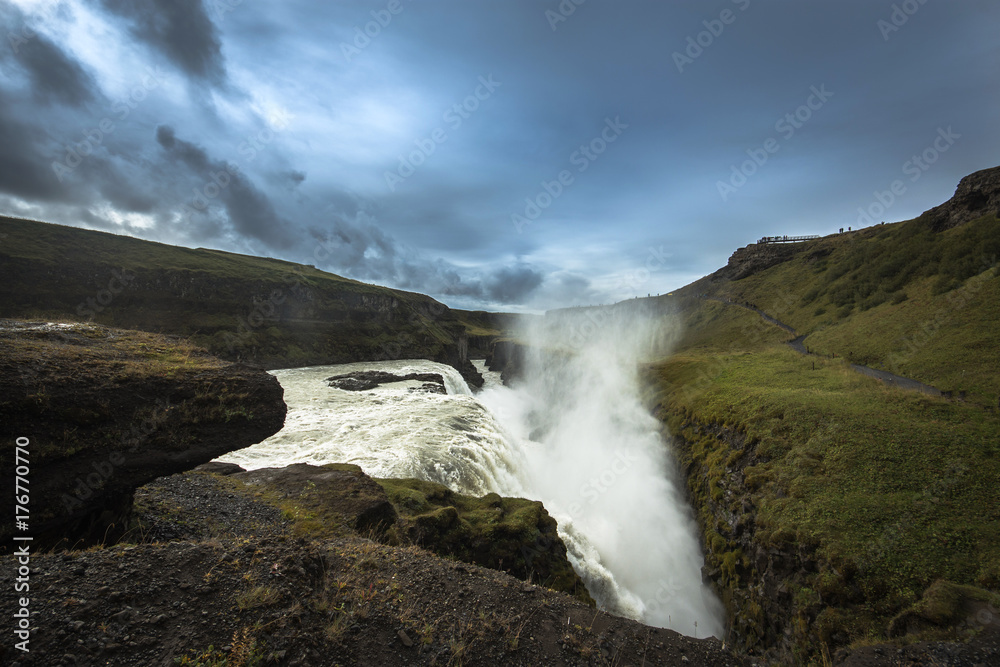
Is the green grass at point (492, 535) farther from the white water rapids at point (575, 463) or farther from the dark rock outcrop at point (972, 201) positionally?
the dark rock outcrop at point (972, 201)

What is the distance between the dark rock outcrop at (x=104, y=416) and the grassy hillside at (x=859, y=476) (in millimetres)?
16894

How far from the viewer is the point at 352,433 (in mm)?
27328

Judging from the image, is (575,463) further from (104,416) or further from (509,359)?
(509,359)

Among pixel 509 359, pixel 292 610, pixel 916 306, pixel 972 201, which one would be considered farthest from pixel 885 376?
pixel 509 359

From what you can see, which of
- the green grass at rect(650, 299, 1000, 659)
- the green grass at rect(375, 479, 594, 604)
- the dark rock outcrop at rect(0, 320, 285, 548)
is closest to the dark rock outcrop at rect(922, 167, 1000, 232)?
the green grass at rect(650, 299, 1000, 659)

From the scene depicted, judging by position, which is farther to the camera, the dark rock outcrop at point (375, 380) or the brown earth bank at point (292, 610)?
the dark rock outcrop at point (375, 380)

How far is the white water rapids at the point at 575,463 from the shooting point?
691 inches

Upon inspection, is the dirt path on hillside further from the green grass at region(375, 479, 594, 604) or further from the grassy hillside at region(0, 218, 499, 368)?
the grassy hillside at region(0, 218, 499, 368)

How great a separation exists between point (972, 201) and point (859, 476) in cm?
5843

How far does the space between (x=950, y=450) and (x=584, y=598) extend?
50.3 ft

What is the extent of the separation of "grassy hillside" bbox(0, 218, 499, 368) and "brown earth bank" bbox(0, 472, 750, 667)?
6266cm

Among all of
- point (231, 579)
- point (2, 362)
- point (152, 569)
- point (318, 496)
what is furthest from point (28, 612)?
point (318, 496)

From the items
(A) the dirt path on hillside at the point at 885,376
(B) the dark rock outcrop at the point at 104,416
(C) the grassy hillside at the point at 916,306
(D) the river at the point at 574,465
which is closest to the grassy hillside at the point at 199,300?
(D) the river at the point at 574,465

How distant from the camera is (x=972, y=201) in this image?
4394cm
